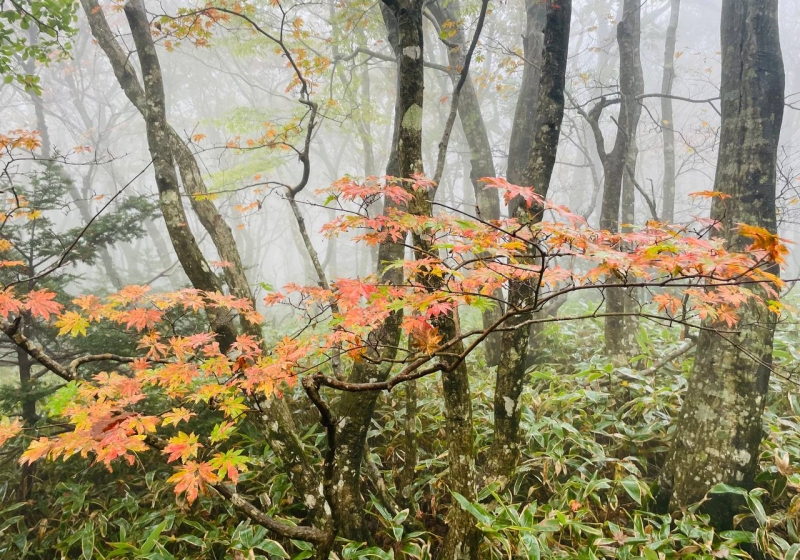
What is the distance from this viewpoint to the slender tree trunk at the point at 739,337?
2.99 metres

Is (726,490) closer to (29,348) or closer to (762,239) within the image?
(762,239)

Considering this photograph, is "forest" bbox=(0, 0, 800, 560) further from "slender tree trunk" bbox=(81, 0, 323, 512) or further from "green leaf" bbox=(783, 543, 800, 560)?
"green leaf" bbox=(783, 543, 800, 560)

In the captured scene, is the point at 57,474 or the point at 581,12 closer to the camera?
the point at 57,474

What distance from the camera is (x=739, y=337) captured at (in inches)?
120

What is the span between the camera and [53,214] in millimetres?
32812

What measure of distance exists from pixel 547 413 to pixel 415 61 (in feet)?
12.5

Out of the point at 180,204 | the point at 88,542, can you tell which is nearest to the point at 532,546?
the point at 88,542

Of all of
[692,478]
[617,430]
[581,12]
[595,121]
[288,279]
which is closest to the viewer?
[692,478]

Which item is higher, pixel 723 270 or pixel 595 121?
pixel 595 121

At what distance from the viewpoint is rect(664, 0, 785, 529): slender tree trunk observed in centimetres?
299

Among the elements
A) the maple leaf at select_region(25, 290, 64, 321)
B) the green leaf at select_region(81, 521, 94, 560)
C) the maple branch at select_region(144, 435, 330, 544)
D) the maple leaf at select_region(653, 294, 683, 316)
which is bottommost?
the green leaf at select_region(81, 521, 94, 560)

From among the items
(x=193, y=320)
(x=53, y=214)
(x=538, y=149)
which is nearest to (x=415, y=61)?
(x=538, y=149)

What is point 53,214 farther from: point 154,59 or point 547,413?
point 547,413

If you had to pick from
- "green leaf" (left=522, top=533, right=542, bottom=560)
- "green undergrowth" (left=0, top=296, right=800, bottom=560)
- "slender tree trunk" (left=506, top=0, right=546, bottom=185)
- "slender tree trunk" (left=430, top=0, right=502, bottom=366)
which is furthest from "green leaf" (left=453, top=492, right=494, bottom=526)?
"slender tree trunk" (left=506, top=0, right=546, bottom=185)
